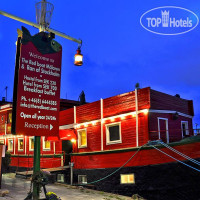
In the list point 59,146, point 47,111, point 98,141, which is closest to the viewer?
point 47,111

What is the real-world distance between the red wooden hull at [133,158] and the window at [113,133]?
0.86 meters

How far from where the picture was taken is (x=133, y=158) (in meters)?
13.6

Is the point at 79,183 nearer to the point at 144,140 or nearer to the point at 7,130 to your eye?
the point at 144,140

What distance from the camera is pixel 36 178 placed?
5.96m

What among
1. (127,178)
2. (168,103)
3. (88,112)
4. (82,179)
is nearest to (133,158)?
(127,178)

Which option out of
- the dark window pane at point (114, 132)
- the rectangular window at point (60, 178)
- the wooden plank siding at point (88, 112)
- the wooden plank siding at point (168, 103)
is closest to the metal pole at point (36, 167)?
the wooden plank siding at point (168, 103)

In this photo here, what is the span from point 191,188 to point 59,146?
11047 millimetres

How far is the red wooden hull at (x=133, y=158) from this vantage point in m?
11.6

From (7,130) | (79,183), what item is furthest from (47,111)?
(7,130)

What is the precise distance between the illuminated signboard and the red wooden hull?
7373 mm

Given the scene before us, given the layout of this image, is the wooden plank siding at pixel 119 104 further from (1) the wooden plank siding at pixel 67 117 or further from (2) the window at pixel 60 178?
(2) the window at pixel 60 178

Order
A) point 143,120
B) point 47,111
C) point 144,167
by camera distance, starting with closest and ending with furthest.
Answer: point 47,111 < point 144,167 < point 143,120

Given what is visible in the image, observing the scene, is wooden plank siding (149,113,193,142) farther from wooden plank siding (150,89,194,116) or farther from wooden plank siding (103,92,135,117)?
wooden plank siding (103,92,135,117)

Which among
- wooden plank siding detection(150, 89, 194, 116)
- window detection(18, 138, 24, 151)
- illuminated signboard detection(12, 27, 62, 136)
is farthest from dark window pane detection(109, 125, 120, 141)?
window detection(18, 138, 24, 151)
